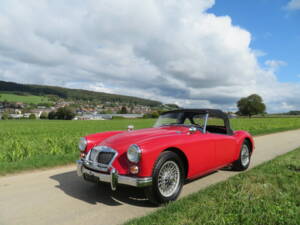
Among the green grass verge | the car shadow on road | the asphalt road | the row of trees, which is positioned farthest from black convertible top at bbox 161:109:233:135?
the row of trees

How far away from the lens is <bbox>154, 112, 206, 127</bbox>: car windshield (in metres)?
4.89

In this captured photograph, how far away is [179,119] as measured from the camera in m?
5.08

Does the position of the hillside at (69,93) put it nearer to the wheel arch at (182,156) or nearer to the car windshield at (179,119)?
the car windshield at (179,119)

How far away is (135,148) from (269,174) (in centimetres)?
307

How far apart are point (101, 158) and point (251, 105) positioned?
88.0 m

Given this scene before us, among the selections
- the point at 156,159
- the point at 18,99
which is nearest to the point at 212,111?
the point at 156,159

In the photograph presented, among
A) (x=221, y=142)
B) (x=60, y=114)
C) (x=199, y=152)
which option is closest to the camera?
(x=199, y=152)

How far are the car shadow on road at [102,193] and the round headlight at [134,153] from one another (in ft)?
1.49

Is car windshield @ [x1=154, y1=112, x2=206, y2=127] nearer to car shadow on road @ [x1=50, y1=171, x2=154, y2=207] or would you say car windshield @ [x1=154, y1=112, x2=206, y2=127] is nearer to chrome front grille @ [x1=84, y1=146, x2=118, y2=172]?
car shadow on road @ [x1=50, y1=171, x2=154, y2=207]

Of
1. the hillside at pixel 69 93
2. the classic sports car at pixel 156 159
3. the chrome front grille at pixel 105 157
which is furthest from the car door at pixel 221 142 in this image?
the hillside at pixel 69 93

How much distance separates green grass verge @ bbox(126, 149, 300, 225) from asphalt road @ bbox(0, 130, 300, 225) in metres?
0.45

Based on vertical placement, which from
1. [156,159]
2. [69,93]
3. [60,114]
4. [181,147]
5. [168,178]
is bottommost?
[60,114]

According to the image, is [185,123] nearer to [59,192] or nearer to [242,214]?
[242,214]

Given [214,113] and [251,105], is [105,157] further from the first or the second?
[251,105]
